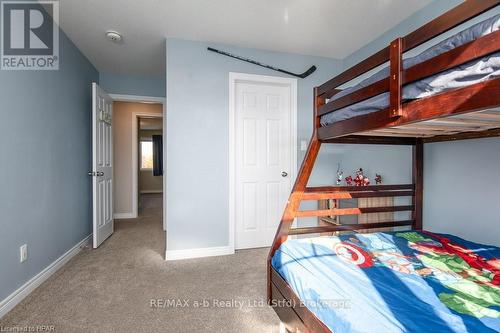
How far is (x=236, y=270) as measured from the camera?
2.34m

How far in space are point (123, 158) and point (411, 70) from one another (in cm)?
479

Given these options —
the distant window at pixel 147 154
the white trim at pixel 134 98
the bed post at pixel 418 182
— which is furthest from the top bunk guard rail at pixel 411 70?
the distant window at pixel 147 154

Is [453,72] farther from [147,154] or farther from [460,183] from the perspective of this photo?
[147,154]

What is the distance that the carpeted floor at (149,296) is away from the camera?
1.56m

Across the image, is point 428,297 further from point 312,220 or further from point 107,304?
point 312,220

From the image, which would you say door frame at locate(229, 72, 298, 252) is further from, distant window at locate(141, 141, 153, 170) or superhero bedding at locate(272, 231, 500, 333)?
distant window at locate(141, 141, 153, 170)

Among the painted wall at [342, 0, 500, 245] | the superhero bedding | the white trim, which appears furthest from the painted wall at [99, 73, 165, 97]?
the superhero bedding

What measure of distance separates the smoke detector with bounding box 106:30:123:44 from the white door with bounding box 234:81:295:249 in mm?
1362

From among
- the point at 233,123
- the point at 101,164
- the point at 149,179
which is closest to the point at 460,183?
the point at 233,123

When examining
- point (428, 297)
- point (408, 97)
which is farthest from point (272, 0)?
point (428, 297)

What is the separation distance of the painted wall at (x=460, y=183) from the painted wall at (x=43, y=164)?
332 cm

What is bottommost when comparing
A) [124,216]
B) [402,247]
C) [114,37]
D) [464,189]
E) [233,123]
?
[124,216]

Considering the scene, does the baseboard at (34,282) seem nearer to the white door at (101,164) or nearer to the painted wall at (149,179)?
the white door at (101,164)

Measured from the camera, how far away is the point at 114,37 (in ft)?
8.56
